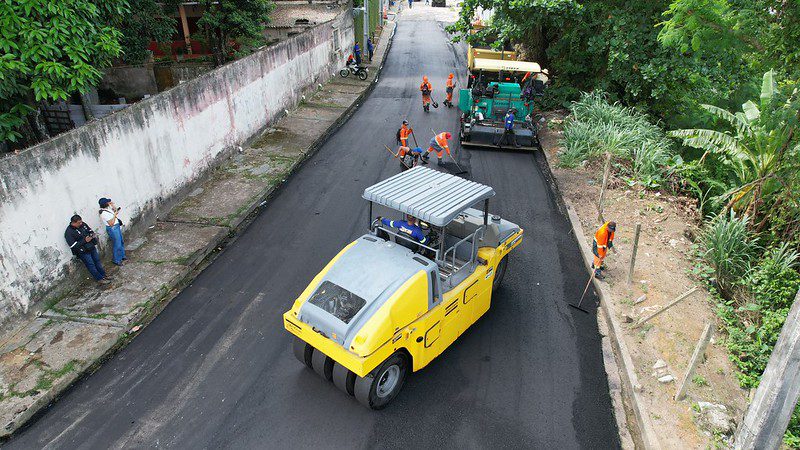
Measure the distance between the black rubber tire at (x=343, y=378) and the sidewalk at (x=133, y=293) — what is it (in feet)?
11.9

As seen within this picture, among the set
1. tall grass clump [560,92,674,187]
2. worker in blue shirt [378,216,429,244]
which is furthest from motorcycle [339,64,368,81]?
worker in blue shirt [378,216,429,244]

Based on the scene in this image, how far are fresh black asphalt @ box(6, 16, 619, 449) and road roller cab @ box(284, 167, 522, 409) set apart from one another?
48cm

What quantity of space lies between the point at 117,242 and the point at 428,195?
20.0 ft

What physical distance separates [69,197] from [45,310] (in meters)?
1.95

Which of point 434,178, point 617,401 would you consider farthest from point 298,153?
point 617,401

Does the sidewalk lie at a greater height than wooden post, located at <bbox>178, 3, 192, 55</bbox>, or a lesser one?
lesser

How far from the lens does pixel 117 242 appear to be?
9047mm

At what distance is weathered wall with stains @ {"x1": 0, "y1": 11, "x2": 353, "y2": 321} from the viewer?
7472 mm

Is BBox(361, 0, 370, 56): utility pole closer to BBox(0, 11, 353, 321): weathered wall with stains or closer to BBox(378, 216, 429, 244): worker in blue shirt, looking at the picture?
BBox(0, 11, 353, 321): weathered wall with stains

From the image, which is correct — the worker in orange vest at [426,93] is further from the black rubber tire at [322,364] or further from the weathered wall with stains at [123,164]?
the black rubber tire at [322,364]

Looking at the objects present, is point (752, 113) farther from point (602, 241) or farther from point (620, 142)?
point (602, 241)

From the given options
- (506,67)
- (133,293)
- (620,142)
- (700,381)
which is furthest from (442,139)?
(700,381)

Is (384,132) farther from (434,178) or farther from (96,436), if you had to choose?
(96,436)

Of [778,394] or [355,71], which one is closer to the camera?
[778,394]
